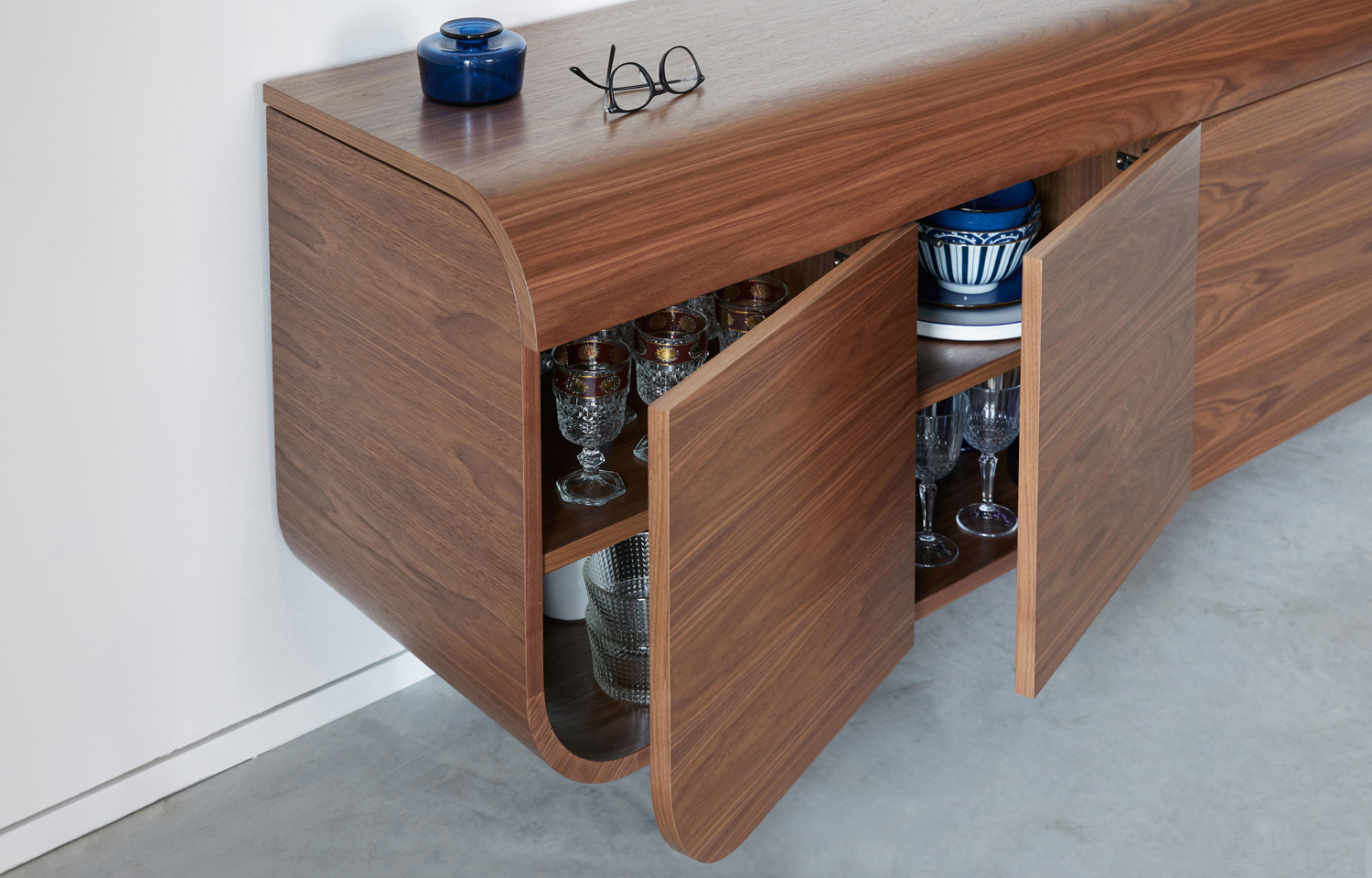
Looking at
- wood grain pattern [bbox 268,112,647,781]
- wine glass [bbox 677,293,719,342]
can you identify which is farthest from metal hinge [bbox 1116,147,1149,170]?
wood grain pattern [bbox 268,112,647,781]

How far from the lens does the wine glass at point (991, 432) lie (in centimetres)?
149

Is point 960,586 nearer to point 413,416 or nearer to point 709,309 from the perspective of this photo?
point 709,309

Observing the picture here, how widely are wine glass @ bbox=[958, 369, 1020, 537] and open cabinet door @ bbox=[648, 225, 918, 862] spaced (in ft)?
0.76

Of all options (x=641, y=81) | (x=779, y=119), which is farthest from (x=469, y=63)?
(x=779, y=119)

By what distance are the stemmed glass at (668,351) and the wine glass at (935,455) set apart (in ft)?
1.14

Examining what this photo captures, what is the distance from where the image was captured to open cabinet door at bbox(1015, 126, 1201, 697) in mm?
1126

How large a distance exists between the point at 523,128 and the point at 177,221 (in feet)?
1.29

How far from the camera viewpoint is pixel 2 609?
1226 mm

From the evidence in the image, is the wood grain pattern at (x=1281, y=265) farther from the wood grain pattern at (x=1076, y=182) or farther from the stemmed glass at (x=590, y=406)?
the stemmed glass at (x=590, y=406)

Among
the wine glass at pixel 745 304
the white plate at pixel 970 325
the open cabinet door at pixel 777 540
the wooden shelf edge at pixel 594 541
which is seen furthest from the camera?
the white plate at pixel 970 325

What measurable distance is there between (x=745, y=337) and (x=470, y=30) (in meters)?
0.38

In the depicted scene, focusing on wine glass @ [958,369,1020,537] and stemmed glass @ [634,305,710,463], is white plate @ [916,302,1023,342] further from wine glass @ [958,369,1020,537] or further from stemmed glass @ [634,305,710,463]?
stemmed glass @ [634,305,710,463]

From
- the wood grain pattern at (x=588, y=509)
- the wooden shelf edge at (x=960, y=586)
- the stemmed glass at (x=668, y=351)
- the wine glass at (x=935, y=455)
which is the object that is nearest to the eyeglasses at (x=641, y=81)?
the stemmed glass at (x=668, y=351)

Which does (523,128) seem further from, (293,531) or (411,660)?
(411,660)
